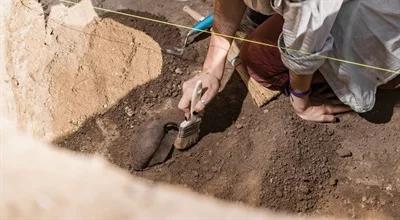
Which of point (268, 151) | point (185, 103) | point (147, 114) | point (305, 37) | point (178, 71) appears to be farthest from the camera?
point (178, 71)

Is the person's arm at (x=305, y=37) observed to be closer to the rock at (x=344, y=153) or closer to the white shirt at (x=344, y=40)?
the white shirt at (x=344, y=40)

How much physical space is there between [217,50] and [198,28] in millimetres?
318

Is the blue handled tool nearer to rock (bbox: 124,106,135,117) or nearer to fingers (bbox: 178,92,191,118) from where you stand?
rock (bbox: 124,106,135,117)

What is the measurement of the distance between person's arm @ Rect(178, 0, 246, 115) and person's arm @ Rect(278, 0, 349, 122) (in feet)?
0.73

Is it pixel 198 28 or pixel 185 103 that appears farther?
pixel 198 28

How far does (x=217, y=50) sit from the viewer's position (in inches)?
78.4

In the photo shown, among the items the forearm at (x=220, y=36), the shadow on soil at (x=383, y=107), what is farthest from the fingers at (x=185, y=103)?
the shadow on soil at (x=383, y=107)

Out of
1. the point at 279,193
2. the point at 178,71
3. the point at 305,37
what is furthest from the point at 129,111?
the point at 305,37

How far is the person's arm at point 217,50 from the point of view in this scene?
75.0 inches

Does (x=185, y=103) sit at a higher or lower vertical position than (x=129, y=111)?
higher

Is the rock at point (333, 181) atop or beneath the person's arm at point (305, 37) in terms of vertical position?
beneath

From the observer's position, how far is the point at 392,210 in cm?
188

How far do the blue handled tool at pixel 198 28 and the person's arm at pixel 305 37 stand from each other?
48cm

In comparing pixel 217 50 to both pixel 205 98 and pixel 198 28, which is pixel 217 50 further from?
pixel 198 28
